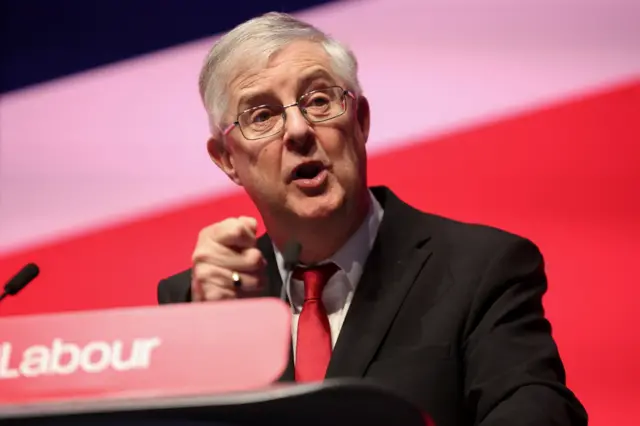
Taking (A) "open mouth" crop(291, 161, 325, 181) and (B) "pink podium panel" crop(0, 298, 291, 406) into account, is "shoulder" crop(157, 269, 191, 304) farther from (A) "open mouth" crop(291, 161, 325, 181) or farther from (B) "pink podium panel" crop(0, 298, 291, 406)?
(B) "pink podium panel" crop(0, 298, 291, 406)

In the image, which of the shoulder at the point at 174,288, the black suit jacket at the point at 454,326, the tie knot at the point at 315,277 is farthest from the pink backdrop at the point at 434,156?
the tie knot at the point at 315,277

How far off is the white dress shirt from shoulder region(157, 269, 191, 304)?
304mm

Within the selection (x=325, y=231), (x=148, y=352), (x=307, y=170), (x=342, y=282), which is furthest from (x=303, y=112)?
(x=148, y=352)

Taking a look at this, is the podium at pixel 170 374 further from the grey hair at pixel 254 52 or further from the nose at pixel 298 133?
the grey hair at pixel 254 52

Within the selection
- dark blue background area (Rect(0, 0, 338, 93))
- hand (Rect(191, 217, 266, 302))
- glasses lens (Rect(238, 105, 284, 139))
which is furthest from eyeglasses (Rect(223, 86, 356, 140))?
dark blue background area (Rect(0, 0, 338, 93))

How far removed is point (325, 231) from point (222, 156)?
34 centimetres

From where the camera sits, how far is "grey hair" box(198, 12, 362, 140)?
1.86 metres

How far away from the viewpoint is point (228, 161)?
80.1 inches

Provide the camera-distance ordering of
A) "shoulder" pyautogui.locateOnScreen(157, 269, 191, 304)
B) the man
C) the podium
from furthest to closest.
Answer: "shoulder" pyautogui.locateOnScreen(157, 269, 191, 304)
the man
the podium

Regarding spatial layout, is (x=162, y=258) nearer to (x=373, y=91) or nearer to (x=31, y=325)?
(x=373, y=91)

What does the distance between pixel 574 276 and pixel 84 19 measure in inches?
58.5

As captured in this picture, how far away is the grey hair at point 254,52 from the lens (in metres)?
1.86

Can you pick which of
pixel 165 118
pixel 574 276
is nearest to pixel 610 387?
pixel 574 276

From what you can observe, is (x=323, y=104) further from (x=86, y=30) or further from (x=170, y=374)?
(x=86, y=30)
